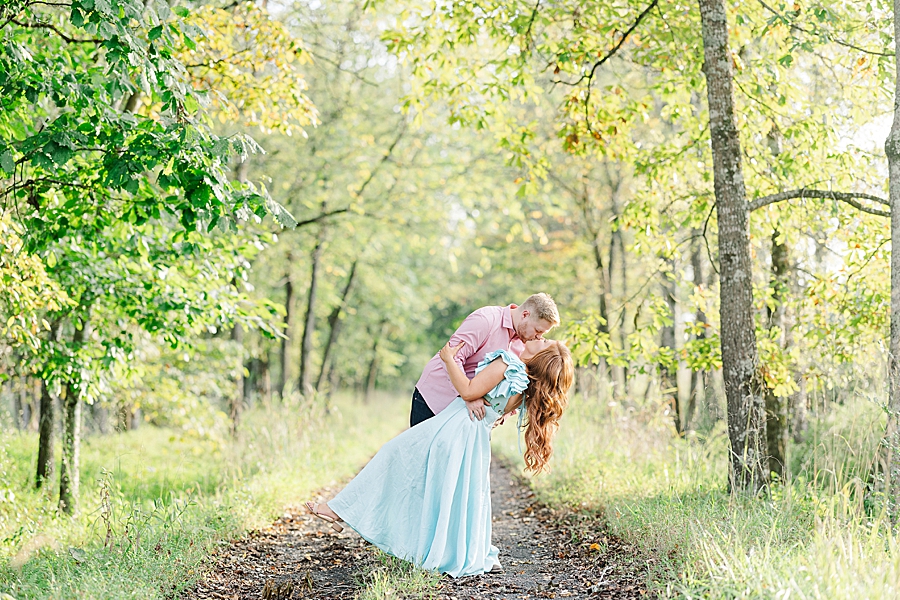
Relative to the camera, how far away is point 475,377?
4.82m

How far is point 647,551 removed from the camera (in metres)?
4.75

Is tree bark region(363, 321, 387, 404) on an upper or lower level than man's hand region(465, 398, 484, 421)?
lower

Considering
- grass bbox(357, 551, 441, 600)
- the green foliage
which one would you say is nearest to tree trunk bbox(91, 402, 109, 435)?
the green foliage

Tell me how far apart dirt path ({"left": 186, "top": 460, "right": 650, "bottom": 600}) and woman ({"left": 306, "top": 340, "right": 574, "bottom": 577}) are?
27 cm

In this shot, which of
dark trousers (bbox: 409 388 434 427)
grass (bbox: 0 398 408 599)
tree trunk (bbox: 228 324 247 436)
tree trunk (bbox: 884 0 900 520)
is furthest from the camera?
tree trunk (bbox: 228 324 247 436)

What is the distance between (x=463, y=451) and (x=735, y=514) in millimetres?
1806

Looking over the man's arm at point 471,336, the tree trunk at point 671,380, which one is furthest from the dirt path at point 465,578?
the tree trunk at point 671,380

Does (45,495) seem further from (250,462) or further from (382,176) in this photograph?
(382,176)

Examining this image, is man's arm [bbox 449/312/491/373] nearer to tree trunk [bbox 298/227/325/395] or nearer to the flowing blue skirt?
the flowing blue skirt

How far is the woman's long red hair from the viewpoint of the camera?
502cm

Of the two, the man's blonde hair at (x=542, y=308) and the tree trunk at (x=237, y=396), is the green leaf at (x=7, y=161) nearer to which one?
the man's blonde hair at (x=542, y=308)

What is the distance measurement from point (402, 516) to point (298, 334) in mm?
20386

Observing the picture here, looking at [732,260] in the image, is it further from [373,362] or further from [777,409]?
[373,362]

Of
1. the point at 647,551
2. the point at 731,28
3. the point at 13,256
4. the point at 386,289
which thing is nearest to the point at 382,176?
the point at 386,289
